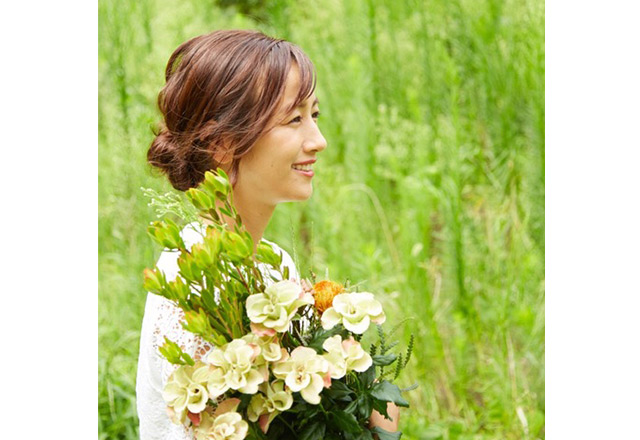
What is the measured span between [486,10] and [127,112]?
48.4 inches

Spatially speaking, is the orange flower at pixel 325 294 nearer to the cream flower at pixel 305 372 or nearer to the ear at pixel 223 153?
the cream flower at pixel 305 372

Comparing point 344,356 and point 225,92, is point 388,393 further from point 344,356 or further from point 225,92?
point 225,92

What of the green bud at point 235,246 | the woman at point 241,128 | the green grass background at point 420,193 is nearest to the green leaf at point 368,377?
the woman at point 241,128

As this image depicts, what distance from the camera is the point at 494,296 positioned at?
85.3 inches

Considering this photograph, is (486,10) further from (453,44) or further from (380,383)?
(380,383)

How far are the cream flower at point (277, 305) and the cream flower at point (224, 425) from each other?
10 cm

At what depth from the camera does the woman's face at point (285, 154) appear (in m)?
1.04

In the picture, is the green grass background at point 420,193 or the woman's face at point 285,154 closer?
the woman's face at point 285,154

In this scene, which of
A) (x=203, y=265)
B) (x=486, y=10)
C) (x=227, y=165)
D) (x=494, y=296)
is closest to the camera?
(x=203, y=265)

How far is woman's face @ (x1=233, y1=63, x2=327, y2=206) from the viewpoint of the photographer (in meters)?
1.04

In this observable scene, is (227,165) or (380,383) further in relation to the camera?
(227,165)

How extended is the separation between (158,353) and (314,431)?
260mm

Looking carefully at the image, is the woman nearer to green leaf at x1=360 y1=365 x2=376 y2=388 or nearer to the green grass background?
green leaf at x1=360 y1=365 x2=376 y2=388

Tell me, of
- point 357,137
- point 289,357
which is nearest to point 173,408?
point 289,357
